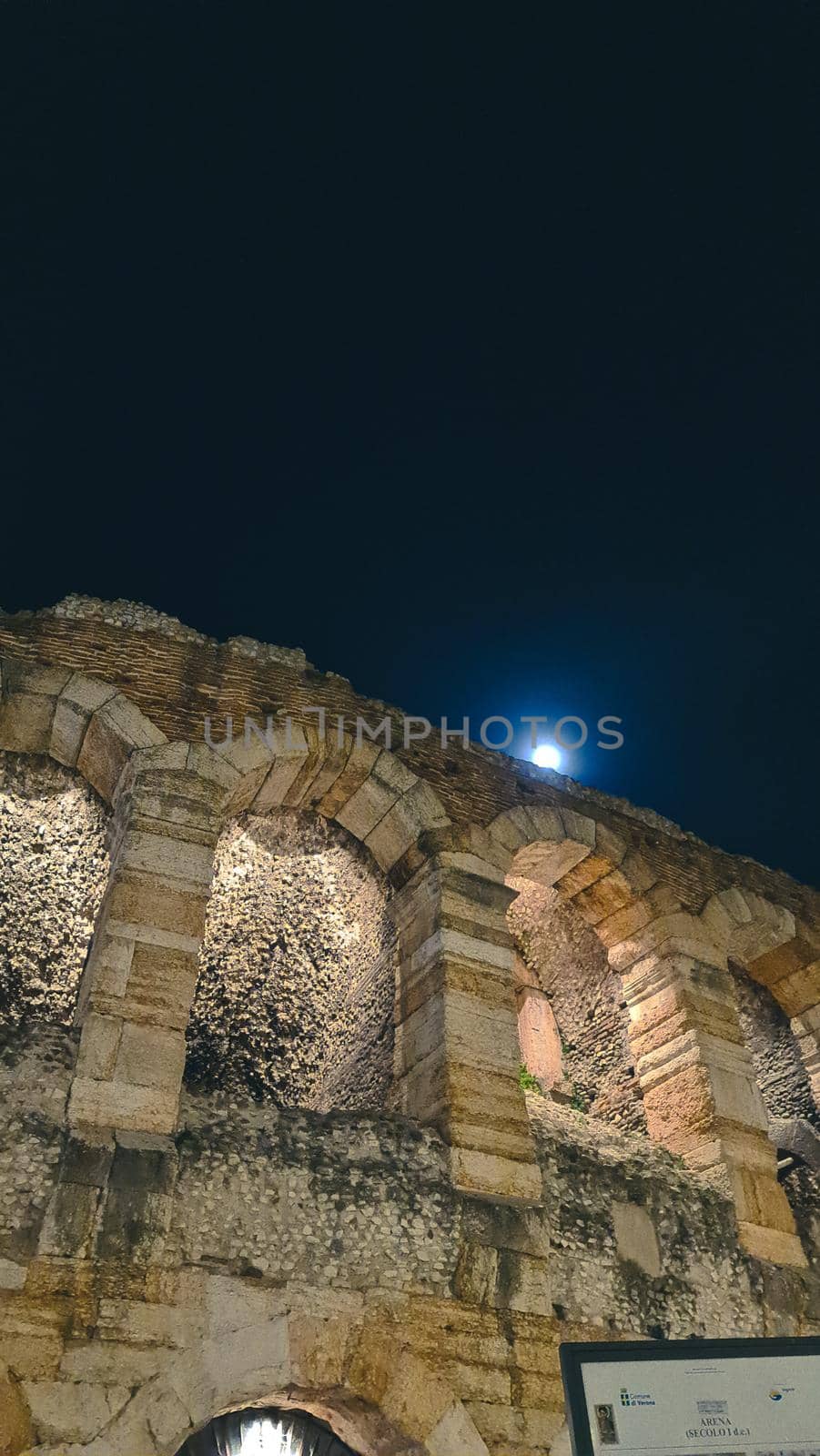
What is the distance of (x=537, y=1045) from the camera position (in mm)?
9242

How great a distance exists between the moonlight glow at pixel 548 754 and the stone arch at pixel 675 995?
3.96ft

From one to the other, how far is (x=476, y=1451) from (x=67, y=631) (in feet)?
17.1

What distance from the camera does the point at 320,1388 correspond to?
15.7 feet

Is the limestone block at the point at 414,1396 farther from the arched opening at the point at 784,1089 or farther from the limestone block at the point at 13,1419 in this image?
the arched opening at the point at 784,1089

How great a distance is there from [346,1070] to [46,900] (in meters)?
2.57

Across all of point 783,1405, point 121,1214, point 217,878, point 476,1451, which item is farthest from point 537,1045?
point 783,1405

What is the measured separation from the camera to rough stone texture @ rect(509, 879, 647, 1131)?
25.9 ft

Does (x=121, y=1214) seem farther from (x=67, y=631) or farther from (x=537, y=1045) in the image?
(x=537, y=1045)

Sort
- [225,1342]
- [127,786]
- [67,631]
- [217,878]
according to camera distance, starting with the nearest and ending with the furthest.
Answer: [225,1342], [127,786], [67,631], [217,878]

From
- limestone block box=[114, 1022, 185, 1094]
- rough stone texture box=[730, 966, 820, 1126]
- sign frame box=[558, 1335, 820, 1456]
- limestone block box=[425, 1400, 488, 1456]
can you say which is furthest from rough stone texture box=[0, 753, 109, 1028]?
rough stone texture box=[730, 966, 820, 1126]

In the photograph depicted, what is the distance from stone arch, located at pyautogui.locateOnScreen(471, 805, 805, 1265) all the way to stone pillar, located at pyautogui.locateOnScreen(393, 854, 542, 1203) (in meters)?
0.56

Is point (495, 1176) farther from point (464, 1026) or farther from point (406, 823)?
point (406, 823)

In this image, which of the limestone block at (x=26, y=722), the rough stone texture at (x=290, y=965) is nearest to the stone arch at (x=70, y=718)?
the limestone block at (x=26, y=722)

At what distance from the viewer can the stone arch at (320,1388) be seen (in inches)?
177
